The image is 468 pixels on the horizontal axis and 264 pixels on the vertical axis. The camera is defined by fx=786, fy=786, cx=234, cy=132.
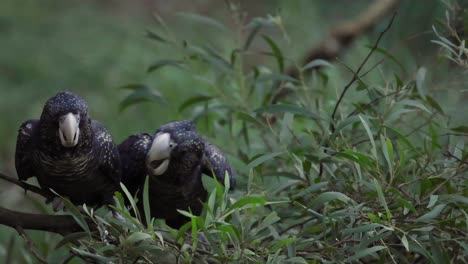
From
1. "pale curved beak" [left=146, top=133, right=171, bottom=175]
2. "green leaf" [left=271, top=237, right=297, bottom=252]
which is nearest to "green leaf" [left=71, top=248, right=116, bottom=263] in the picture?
"green leaf" [left=271, top=237, right=297, bottom=252]

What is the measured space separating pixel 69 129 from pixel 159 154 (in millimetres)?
232

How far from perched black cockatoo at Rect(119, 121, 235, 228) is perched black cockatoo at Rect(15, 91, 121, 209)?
64 millimetres

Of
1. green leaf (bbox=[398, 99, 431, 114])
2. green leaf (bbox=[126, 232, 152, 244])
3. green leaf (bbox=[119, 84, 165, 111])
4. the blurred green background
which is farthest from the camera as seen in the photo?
the blurred green background

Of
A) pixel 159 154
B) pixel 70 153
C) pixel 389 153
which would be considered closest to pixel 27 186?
pixel 70 153

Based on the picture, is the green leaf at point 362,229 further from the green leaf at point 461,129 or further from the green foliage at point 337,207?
the green leaf at point 461,129

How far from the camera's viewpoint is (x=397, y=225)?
150 cm

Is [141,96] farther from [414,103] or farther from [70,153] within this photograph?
[414,103]

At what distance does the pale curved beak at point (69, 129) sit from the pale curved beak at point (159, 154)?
0.20 meters

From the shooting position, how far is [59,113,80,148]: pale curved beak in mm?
1619

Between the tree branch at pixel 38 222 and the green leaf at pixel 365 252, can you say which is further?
the tree branch at pixel 38 222

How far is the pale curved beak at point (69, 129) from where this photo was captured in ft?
5.31

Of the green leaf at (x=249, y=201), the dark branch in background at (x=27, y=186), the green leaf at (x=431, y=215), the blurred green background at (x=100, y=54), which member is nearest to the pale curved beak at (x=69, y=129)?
the dark branch in background at (x=27, y=186)

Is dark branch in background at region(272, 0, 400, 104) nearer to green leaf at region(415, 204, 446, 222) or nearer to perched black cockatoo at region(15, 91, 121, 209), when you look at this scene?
perched black cockatoo at region(15, 91, 121, 209)

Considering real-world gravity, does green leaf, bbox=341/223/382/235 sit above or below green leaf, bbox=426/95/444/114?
below
